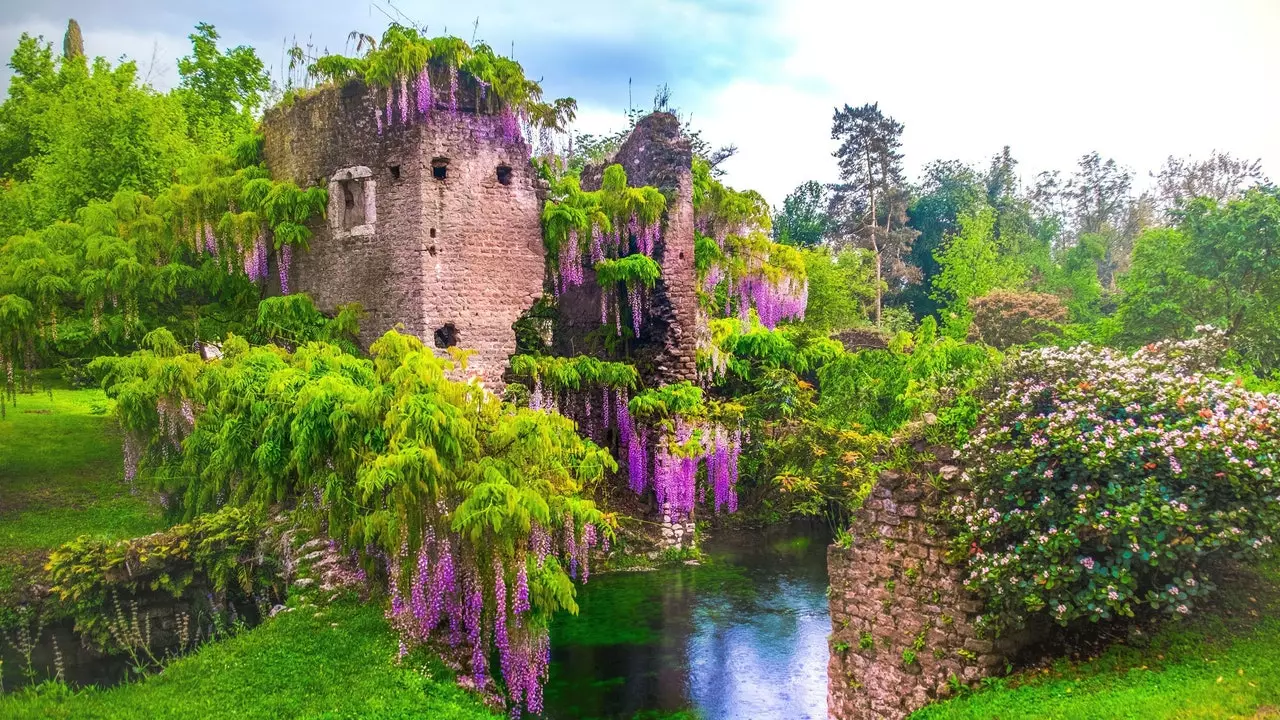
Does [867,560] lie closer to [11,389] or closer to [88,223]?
[11,389]

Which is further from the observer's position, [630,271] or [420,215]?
[630,271]

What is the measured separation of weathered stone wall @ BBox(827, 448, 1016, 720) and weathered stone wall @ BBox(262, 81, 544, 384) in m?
7.55

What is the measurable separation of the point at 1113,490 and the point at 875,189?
108 feet

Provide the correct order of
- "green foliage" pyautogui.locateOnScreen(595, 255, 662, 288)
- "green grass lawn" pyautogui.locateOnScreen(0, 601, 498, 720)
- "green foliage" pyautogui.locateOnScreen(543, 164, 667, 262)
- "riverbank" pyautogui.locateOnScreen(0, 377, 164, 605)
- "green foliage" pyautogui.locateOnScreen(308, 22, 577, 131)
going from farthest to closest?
"green foliage" pyautogui.locateOnScreen(595, 255, 662, 288), "green foliage" pyautogui.locateOnScreen(543, 164, 667, 262), "green foliage" pyautogui.locateOnScreen(308, 22, 577, 131), "riverbank" pyautogui.locateOnScreen(0, 377, 164, 605), "green grass lawn" pyautogui.locateOnScreen(0, 601, 498, 720)

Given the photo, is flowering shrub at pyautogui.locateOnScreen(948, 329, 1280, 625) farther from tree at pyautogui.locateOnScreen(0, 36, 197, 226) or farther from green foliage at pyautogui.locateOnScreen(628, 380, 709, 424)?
tree at pyautogui.locateOnScreen(0, 36, 197, 226)

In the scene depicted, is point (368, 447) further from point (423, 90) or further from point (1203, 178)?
point (1203, 178)

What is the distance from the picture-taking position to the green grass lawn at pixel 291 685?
649 centimetres

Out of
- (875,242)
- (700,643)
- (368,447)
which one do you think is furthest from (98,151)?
(875,242)

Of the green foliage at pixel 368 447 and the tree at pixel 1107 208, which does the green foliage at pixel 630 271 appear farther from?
the tree at pixel 1107 208

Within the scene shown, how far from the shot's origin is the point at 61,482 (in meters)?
12.4

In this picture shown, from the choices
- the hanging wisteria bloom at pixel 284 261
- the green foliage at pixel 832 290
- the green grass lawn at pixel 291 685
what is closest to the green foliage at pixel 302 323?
the hanging wisteria bloom at pixel 284 261

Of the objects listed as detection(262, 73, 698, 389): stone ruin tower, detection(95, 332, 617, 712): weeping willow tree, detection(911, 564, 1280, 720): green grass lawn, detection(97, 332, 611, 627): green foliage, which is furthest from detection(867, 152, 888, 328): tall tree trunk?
detection(911, 564, 1280, 720): green grass lawn

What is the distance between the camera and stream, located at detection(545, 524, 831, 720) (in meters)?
8.81

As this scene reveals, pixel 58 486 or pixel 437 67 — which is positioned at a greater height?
pixel 437 67
